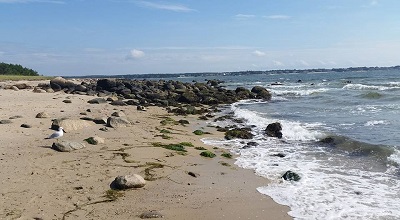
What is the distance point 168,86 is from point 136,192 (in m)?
34.2

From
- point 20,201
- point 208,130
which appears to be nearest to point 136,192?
point 20,201

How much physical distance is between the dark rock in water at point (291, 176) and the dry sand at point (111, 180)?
709 mm

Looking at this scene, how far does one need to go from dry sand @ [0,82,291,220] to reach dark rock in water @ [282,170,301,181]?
709 millimetres

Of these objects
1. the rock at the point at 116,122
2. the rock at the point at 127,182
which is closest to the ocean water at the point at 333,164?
the rock at the point at 127,182

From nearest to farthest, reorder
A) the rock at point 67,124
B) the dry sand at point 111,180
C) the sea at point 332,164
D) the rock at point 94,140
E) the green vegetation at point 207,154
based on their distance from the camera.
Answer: the dry sand at point 111,180 < the sea at point 332,164 < the rock at point 94,140 < the green vegetation at point 207,154 < the rock at point 67,124

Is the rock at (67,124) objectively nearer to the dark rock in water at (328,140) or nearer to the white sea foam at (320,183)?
the white sea foam at (320,183)

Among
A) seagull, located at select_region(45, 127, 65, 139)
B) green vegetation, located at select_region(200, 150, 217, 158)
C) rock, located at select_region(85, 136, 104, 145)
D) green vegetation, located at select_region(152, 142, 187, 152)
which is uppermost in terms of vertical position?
seagull, located at select_region(45, 127, 65, 139)

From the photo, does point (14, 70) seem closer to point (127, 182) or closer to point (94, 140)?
point (94, 140)

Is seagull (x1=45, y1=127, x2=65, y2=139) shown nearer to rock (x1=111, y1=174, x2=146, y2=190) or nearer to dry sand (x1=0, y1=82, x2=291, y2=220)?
dry sand (x1=0, y1=82, x2=291, y2=220)

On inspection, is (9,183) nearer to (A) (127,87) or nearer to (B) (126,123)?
(B) (126,123)

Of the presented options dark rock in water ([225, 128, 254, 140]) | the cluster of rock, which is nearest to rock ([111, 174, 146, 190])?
dark rock in water ([225, 128, 254, 140])

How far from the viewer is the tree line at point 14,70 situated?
7581 cm

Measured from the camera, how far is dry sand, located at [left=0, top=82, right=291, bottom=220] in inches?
267

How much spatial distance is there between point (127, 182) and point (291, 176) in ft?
13.1
